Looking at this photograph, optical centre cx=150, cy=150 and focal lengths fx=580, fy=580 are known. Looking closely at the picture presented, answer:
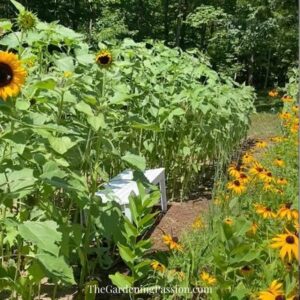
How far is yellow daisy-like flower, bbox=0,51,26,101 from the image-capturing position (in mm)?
1793

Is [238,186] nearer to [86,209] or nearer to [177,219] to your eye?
[86,209]

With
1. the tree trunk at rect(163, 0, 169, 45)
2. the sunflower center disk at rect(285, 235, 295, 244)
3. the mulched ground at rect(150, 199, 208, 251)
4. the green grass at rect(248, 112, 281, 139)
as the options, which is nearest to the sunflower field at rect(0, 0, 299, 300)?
the sunflower center disk at rect(285, 235, 295, 244)

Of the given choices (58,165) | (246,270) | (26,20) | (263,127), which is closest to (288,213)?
(246,270)

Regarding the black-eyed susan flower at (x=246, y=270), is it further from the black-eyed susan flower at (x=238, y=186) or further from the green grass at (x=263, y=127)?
the green grass at (x=263, y=127)

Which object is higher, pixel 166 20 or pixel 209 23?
pixel 166 20

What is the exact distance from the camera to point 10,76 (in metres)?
1.83

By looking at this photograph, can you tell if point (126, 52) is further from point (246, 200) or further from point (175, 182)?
point (246, 200)

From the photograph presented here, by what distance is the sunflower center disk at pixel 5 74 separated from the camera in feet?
5.93

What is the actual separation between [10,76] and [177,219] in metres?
2.27

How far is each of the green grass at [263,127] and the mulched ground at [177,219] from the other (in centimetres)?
436

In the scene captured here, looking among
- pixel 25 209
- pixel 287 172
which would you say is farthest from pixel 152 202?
pixel 287 172

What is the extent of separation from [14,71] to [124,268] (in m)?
1.36

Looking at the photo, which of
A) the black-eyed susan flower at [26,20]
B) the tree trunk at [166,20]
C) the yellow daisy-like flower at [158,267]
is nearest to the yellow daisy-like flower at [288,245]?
the yellow daisy-like flower at [158,267]

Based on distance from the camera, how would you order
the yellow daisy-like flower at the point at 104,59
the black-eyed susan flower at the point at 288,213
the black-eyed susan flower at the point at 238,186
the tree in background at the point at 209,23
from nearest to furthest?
the black-eyed susan flower at the point at 288,213 → the yellow daisy-like flower at the point at 104,59 → the black-eyed susan flower at the point at 238,186 → the tree in background at the point at 209,23
